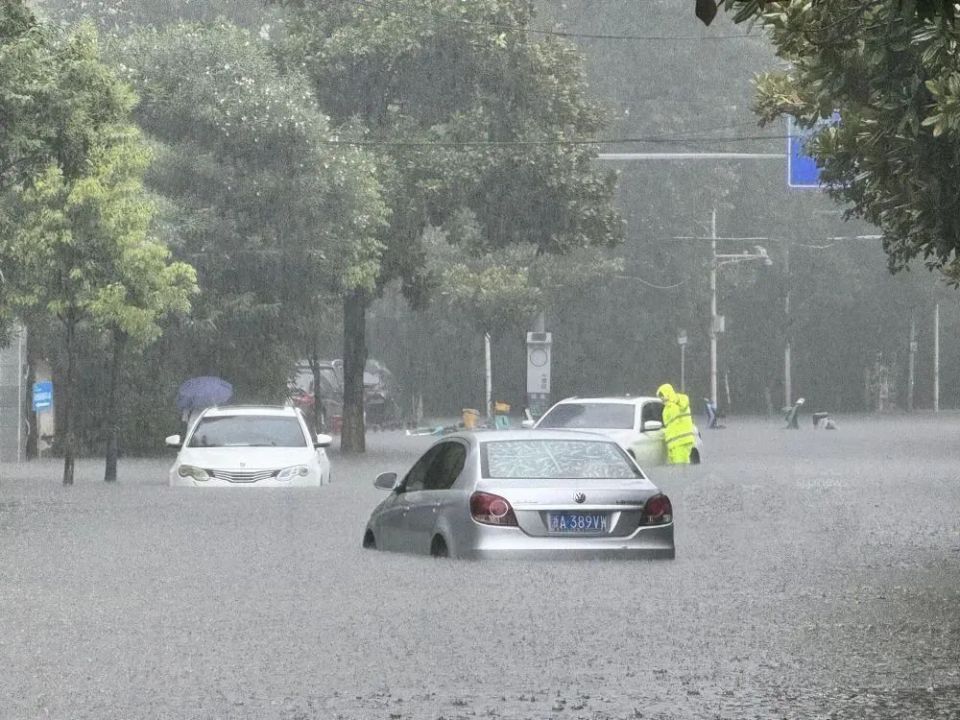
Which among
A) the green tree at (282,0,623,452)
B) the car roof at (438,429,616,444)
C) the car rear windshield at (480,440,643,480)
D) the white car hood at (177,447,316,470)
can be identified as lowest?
the white car hood at (177,447,316,470)

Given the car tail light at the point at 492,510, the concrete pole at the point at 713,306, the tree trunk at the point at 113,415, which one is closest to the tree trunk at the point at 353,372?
the tree trunk at the point at 113,415

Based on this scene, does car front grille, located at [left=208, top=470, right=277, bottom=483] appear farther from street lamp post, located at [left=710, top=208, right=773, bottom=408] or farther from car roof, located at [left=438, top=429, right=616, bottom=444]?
street lamp post, located at [left=710, top=208, right=773, bottom=408]

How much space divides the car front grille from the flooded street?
1.68m

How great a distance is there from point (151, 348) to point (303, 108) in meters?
6.09

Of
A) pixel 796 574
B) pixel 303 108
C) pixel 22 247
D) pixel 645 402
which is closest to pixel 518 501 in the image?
pixel 796 574

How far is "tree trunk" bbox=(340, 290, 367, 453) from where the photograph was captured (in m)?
45.2

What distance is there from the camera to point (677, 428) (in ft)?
106

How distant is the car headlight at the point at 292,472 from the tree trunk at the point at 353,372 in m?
19.9

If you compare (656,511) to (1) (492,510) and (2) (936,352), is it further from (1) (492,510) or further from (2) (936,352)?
(2) (936,352)

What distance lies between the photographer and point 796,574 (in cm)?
1588

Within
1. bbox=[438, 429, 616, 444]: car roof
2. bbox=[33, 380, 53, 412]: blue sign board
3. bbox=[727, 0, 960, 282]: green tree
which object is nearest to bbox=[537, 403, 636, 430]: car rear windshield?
bbox=[33, 380, 53, 412]: blue sign board

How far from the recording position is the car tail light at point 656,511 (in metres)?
15.2

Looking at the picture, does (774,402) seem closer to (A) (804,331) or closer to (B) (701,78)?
(A) (804,331)

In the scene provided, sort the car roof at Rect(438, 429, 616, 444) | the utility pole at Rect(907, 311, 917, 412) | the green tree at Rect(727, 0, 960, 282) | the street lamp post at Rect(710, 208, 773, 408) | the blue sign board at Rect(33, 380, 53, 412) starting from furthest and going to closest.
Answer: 1. the utility pole at Rect(907, 311, 917, 412)
2. the street lamp post at Rect(710, 208, 773, 408)
3. the blue sign board at Rect(33, 380, 53, 412)
4. the car roof at Rect(438, 429, 616, 444)
5. the green tree at Rect(727, 0, 960, 282)
